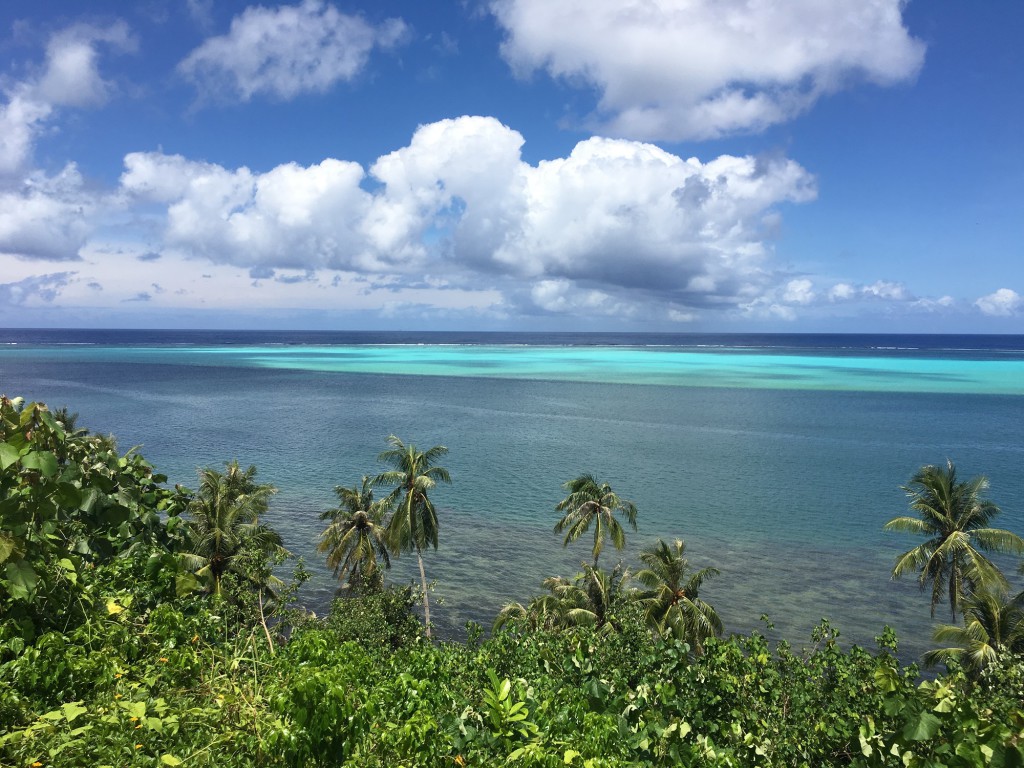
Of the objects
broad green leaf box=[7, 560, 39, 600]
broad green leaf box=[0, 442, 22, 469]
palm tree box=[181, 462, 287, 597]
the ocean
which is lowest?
the ocean

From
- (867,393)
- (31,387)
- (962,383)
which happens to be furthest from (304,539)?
(962,383)

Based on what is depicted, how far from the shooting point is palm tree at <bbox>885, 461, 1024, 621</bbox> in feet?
102

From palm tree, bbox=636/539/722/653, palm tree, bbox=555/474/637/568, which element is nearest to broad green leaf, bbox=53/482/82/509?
palm tree, bbox=636/539/722/653

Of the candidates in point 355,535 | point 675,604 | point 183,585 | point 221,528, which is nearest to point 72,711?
point 183,585

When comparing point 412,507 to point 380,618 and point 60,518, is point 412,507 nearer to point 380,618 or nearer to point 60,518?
point 380,618

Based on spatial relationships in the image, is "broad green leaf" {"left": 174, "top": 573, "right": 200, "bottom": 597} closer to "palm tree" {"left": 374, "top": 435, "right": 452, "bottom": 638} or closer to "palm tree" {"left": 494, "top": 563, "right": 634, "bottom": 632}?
"palm tree" {"left": 494, "top": 563, "right": 634, "bottom": 632}

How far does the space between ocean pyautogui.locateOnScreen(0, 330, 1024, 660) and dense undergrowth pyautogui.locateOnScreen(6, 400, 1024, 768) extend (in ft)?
89.9

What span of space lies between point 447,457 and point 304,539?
90.2 ft

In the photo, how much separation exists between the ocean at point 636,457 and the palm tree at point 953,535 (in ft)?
14.2

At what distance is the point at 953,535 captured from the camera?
31219 millimetres

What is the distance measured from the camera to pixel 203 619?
23.7 feet

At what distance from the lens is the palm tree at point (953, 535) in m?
31.0

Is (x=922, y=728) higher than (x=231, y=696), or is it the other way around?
(x=231, y=696)

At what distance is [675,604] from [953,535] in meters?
15.0
